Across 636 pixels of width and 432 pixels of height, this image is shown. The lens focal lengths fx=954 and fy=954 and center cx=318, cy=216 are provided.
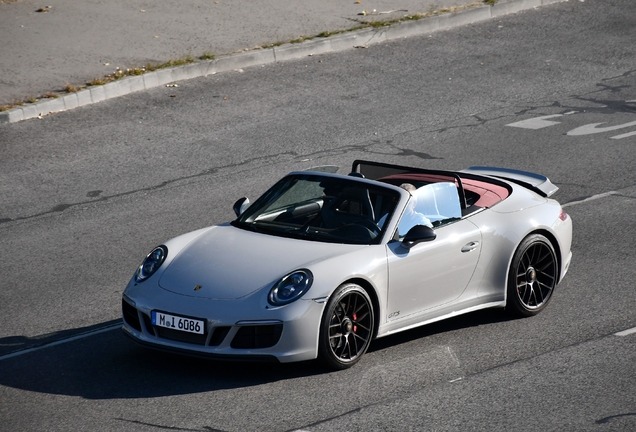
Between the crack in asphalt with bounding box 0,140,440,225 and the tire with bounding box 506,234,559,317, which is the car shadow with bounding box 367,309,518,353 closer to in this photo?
the tire with bounding box 506,234,559,317

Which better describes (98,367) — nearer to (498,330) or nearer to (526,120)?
(498,330)

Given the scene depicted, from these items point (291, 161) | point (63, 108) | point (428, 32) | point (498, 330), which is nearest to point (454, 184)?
point (498, 330)

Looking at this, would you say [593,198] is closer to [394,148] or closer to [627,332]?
[394,148]

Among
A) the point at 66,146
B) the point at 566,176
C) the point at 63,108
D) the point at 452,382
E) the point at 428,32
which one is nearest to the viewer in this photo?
the point at 452,382

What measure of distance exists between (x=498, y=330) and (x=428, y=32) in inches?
446

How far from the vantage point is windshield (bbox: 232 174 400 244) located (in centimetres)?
746

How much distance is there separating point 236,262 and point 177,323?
693 mm

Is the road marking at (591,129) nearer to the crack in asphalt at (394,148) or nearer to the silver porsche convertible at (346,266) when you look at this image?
the crack in asphalt at (394,148)

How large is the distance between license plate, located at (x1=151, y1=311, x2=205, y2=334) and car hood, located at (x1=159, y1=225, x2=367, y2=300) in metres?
0.21

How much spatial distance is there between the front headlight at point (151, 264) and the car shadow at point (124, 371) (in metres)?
0.57

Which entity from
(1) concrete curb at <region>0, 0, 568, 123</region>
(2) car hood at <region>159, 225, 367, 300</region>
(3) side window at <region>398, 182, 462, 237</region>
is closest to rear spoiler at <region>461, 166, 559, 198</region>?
(3) side window at <region>398, 182, 462, 237</region>

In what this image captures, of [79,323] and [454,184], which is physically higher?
[454,184]

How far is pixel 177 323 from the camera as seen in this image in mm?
6711

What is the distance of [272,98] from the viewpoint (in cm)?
1490
